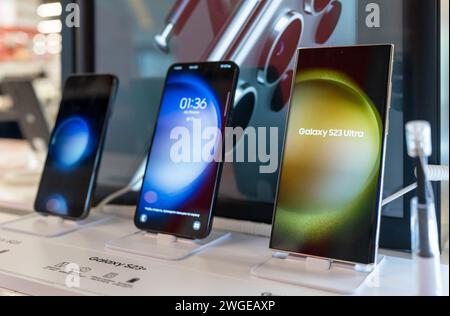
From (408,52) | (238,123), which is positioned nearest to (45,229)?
(238,123)

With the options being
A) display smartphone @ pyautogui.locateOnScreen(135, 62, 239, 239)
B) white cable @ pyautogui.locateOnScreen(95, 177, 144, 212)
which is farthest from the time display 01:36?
white cable @ pyautogui.locateOnScreen(95, 177, 144, 212)

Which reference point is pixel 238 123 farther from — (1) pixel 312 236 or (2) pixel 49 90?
(2) pixel 49 90

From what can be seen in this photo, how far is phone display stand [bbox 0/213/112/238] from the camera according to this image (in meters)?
0.79

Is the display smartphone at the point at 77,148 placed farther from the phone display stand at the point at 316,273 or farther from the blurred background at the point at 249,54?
the phone display stand at the point at 316,273

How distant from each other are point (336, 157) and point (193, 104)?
0.24 metres

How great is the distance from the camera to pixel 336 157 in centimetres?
63

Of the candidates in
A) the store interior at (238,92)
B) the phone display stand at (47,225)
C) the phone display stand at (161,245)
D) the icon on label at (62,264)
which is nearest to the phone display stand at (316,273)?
the store interior at (238,92)

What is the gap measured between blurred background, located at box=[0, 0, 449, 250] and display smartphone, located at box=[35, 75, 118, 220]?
0.41 ft

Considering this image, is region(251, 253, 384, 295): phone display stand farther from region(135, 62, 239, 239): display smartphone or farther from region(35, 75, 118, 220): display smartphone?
region(35, 75, 118, 220): display smartphone

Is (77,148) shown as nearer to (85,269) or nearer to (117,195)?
(117,195)

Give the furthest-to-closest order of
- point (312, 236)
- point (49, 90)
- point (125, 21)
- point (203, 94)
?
point (49, 90) < point (125, 21) < point (203, 94) < point (312, 236)

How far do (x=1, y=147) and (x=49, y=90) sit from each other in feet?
0.96
